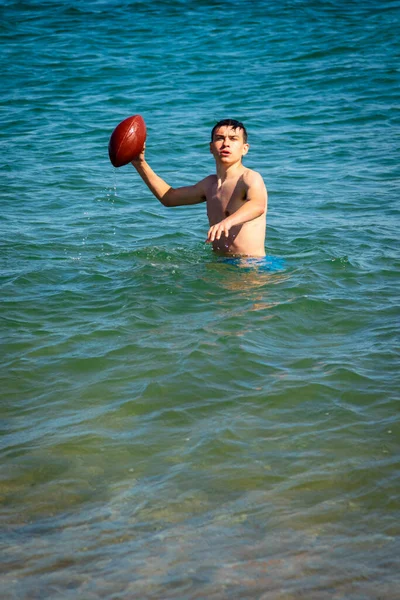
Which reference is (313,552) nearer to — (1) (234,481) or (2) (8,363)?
(1) (234,481)

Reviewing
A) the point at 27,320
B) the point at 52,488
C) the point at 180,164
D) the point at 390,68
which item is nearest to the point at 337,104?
the point at 390,68

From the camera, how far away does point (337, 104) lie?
14234 mm

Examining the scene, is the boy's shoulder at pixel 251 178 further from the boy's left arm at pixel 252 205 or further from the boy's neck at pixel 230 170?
the boy's neck at pixel 230 170

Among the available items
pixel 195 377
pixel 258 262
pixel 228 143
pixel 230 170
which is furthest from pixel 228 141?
pixel 195 377

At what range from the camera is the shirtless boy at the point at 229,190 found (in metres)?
6.76

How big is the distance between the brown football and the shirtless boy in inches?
5.9

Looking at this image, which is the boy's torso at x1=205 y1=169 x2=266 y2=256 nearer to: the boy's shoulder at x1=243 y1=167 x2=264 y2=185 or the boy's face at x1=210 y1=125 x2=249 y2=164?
the boy's shoulder at x1=243 y1=167 x2=264 y2=185

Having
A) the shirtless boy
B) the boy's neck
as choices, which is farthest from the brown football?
the boy's neck

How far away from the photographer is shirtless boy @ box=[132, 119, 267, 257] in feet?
22.2

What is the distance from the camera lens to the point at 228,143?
6.77m

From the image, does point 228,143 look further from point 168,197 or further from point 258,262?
point 258,262

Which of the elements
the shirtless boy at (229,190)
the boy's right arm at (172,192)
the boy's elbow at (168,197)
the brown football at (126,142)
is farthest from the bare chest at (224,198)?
the brown football at (126,142)

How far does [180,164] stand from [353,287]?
17.5 ft

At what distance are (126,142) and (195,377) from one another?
2.61 m
